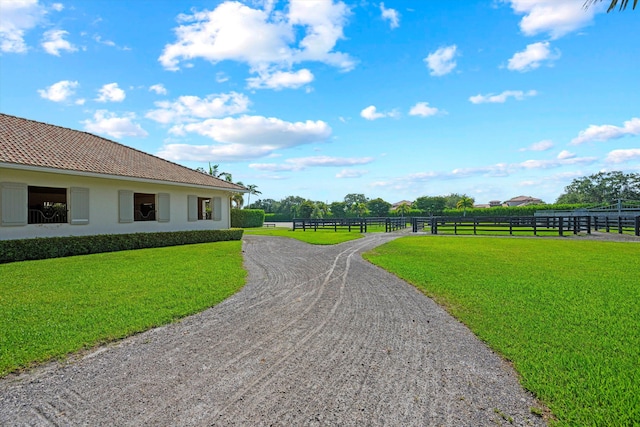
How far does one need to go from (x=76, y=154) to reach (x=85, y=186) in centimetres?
164

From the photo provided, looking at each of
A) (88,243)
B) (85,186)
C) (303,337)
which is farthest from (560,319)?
(85,186)

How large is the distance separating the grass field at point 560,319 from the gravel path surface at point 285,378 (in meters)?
0.29

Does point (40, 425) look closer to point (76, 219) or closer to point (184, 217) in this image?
point (76, 219)

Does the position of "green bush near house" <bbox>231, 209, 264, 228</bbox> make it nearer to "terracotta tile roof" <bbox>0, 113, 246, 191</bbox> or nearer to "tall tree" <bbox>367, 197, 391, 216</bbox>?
"terracotta tile roof" <bbox>0, 113, 246, 191</bbox>

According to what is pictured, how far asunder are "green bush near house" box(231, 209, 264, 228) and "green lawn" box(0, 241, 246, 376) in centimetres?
2739

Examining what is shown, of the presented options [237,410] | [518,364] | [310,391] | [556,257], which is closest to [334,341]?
[310,391]

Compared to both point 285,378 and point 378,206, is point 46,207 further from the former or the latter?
point 378,206

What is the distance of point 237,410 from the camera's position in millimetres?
2625

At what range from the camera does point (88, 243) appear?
12.0 metres

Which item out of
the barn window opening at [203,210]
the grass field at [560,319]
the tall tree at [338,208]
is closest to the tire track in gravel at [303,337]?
the grass field at [560,319]

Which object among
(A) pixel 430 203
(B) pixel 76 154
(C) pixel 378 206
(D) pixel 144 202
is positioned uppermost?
(B) pixel 76 154

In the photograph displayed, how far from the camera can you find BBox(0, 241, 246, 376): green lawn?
3966 mm

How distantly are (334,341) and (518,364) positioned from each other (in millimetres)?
1849

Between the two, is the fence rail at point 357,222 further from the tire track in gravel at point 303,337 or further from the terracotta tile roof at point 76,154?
the tire track in gravel at point 303,337
